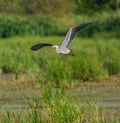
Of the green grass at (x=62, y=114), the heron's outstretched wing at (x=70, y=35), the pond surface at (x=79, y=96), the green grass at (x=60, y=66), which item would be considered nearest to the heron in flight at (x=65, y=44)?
the heron's outstretched wing at (x=70, y=35)

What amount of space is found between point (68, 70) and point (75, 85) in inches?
18.9

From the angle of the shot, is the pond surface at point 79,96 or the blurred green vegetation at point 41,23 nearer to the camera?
the pond surface at point 79,96

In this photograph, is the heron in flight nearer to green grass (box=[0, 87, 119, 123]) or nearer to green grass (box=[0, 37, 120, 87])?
green grass (box=[0, 87, 119, 123])

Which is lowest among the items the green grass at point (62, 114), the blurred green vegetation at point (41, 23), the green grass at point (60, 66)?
the blurred green vegetation at point (41, 23)

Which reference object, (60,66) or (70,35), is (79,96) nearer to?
(60,66)

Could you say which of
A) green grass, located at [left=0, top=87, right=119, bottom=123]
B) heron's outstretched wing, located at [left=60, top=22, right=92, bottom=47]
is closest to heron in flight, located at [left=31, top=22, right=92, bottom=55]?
heron's outstretched wing, located at [left=60, top=22, right=92, bottom=47]

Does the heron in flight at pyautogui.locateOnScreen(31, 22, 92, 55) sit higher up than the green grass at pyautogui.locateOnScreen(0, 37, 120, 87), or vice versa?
the heron in flight at pyautogui.locateOnScreen(31, 22, 92, 55)

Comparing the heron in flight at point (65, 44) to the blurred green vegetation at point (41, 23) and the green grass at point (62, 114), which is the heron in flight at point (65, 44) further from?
the blurred green vegetation at point (41, 23)

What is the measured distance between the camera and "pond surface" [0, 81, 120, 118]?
45.5ft

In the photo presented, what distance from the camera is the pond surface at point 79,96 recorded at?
45.5 feet

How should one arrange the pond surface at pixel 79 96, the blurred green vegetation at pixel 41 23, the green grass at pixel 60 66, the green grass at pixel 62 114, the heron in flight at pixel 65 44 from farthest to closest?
the blurred green vegetation at pixel 41 23 < the green grass at pixel 60 66 < the pond surface at pixel 79 96 < the heron in flight at pixel 65 44 < the green grass at pixel 62 114

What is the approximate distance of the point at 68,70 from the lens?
1764cm

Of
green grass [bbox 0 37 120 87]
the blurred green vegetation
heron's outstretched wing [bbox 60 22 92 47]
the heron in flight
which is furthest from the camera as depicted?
the blurred green vegetation

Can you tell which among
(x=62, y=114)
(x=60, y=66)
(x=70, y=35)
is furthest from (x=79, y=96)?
(x=62, y=114)
